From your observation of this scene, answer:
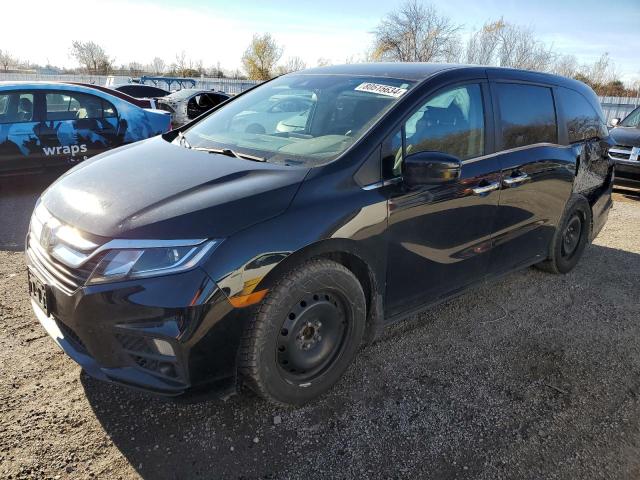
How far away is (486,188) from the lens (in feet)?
10.5

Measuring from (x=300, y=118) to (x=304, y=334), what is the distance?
1.44 m

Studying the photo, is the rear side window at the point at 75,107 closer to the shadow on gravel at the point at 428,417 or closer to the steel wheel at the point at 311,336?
the shadow on gravel at the point at 428,417

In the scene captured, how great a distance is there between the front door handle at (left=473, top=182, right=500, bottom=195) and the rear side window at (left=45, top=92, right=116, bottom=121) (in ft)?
18.5

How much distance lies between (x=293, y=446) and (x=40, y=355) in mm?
1665

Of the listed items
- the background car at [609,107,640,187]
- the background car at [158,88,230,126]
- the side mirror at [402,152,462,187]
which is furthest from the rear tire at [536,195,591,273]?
the background car at [158,88,230,126]

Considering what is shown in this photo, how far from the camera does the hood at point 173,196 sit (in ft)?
6.96

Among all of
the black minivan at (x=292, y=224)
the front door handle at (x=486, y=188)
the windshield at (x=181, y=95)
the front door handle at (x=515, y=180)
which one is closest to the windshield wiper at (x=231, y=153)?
the black minivan at (x=292, y=224)

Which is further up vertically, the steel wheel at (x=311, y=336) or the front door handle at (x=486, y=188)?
the front door handle at (x=486, y=188)

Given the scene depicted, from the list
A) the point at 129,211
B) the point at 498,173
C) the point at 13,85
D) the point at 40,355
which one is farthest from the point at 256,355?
the point at 13,85

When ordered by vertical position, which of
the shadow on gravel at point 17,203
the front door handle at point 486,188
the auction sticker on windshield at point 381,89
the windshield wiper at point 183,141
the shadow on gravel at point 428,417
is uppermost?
the auction sticker on windshield at point 381,89

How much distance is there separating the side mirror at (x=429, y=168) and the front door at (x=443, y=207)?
86mm

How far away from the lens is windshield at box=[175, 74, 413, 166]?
2.75 metres

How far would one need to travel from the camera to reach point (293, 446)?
231cm

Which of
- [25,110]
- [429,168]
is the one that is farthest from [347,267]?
[25,110]
